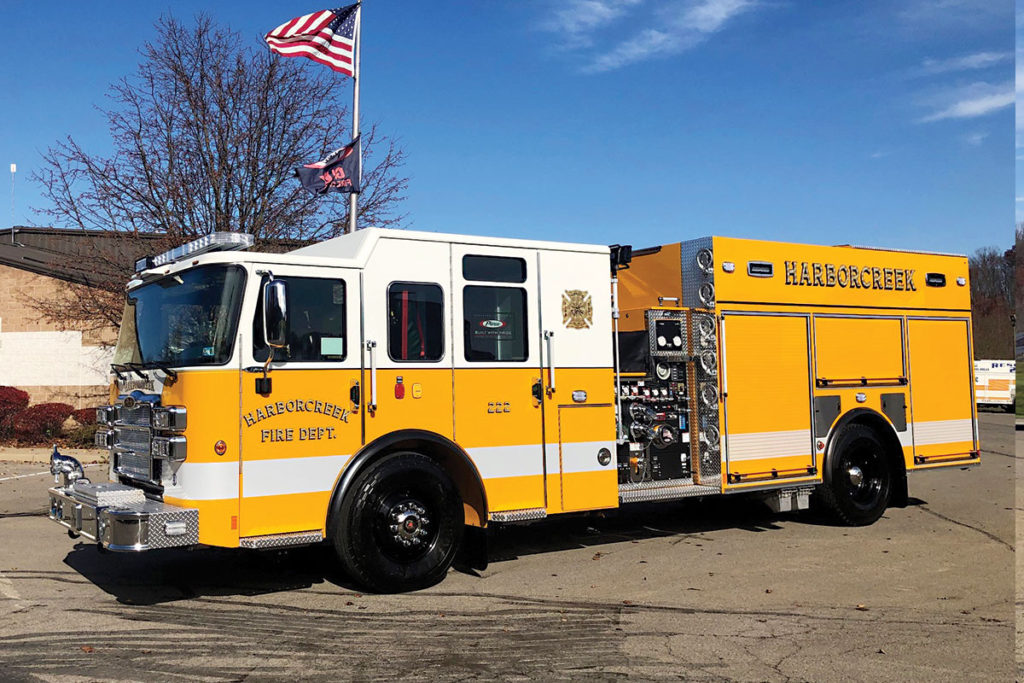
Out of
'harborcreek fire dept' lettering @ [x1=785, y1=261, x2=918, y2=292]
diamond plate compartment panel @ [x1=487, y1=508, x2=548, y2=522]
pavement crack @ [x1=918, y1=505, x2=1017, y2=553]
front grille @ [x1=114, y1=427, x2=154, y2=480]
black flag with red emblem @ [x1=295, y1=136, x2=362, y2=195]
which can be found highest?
black flag with red emblem @ [x1=295, y1=136, x2=362, y2=195]

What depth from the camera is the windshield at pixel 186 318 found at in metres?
6.78

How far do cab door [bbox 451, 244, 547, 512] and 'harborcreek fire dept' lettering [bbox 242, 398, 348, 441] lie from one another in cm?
108

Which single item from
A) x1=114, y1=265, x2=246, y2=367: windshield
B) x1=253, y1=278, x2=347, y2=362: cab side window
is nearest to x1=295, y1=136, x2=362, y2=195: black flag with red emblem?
x1=114, y1=265, x2=246, y2=367: windshield

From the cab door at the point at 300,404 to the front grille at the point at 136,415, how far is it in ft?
3.09

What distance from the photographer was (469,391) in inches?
304

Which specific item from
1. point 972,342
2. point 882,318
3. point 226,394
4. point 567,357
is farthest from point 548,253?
point 972,342

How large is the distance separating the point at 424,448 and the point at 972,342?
7799mm

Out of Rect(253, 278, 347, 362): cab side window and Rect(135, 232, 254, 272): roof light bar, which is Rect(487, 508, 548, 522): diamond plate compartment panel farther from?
Rect(135, 232, 254, 272): roof light bar

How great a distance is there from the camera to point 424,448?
7.57 m

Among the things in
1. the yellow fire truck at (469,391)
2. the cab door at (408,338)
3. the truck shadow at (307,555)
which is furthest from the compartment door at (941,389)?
the cab door at (408,338)

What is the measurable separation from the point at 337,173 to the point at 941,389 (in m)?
9.39

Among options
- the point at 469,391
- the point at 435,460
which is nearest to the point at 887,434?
the point at 469,391

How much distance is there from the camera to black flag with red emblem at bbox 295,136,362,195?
48.2 feet

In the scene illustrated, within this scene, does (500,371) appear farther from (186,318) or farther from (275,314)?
(186,318)
